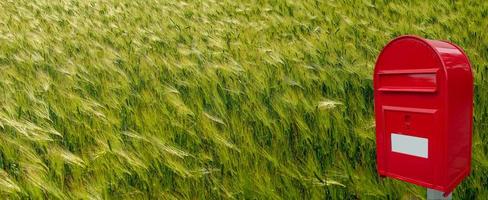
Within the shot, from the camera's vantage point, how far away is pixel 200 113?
2162 millimetres

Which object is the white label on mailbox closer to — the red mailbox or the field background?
the red mailbox

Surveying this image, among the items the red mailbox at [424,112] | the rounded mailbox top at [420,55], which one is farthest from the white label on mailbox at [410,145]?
→ the rounded mailbox top at [420,55]

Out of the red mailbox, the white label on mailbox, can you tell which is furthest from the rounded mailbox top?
the white label on mailbox

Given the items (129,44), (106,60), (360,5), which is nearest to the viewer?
(106,60)

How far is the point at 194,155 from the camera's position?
6.05ft

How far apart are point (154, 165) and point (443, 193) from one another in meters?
0.97

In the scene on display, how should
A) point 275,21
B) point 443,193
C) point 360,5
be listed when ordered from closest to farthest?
point 443,193 < point 275,21 < point 360,5

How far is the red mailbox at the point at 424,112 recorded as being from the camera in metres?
1.34

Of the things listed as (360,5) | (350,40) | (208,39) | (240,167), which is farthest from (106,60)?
(360,5)

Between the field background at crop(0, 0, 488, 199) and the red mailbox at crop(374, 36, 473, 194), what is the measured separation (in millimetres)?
237

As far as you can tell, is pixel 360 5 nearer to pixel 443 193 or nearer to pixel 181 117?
pixel 181 117

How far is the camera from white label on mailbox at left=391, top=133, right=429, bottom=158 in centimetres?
140

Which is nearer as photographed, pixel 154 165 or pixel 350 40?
pixel 154 165

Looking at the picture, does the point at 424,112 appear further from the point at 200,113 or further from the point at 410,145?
the point at 200,113
